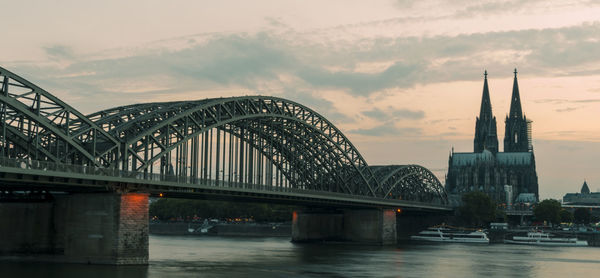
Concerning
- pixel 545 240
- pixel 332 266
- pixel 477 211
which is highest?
pixel 477 211

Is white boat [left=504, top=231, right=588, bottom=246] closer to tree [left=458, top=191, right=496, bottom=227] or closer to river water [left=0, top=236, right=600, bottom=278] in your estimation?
tree [left=458, top=191, right=496, bottom=227]

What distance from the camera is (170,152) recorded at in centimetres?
7881

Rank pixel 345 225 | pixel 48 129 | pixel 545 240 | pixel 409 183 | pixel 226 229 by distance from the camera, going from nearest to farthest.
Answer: pixel 48 129 → pixel 345 225 → pixel 545 240 → pixel 409 183 → pixel 226 229

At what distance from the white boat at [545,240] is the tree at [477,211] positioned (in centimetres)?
3303

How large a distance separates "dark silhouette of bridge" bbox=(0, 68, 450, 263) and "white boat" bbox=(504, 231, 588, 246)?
83.7 feet

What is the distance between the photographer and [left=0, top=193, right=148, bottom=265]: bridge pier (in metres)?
65.7

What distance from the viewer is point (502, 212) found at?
197375mm

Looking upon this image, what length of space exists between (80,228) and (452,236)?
104142 millimetres

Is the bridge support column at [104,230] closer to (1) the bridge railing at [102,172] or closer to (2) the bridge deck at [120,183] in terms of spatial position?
(2) the bridge deck at [120,183]

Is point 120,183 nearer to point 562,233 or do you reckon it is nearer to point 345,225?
point 345,225

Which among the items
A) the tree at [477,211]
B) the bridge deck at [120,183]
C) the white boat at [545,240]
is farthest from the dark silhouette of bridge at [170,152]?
the tree at [477,211]

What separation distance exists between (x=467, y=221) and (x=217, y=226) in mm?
60974

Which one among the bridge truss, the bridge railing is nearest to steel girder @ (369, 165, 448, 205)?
the bridge truss

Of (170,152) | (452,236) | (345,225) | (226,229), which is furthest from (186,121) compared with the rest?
(226,229)
